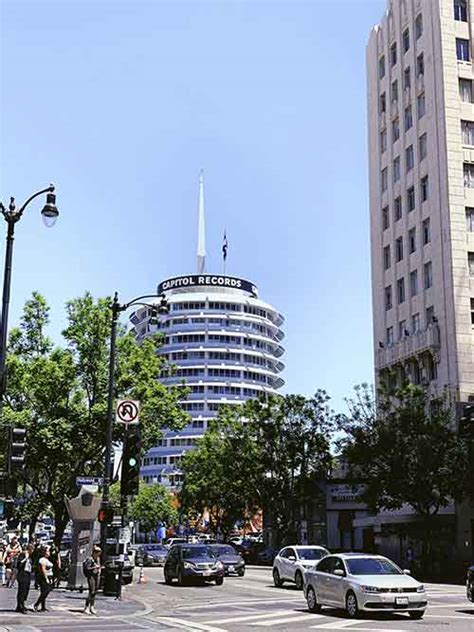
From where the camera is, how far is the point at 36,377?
37438mm

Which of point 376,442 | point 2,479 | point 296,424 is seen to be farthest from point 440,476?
point 2,479

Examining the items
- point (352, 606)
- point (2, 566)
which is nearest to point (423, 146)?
point (2, 566)

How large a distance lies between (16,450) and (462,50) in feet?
163

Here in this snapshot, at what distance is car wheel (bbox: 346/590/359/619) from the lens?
65.3ft

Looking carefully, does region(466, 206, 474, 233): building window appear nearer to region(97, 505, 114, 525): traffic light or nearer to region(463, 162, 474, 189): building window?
region(463, 162, 474, 189): building window

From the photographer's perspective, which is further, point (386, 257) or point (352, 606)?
point (386, 257)

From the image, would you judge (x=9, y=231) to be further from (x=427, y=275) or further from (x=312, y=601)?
(x=427, y=275)

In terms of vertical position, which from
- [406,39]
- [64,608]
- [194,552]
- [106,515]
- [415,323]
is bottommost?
[64,608]

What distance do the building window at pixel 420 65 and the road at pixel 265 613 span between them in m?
38.6

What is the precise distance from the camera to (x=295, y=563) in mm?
33625

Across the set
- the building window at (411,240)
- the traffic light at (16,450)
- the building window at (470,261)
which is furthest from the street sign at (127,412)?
the building window at (411,240)

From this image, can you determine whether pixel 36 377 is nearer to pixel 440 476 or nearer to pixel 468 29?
pixel 440 476

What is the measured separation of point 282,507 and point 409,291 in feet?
58.1

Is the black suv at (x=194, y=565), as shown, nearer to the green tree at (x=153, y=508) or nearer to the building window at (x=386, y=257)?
the building window at (x=386, y=257)
